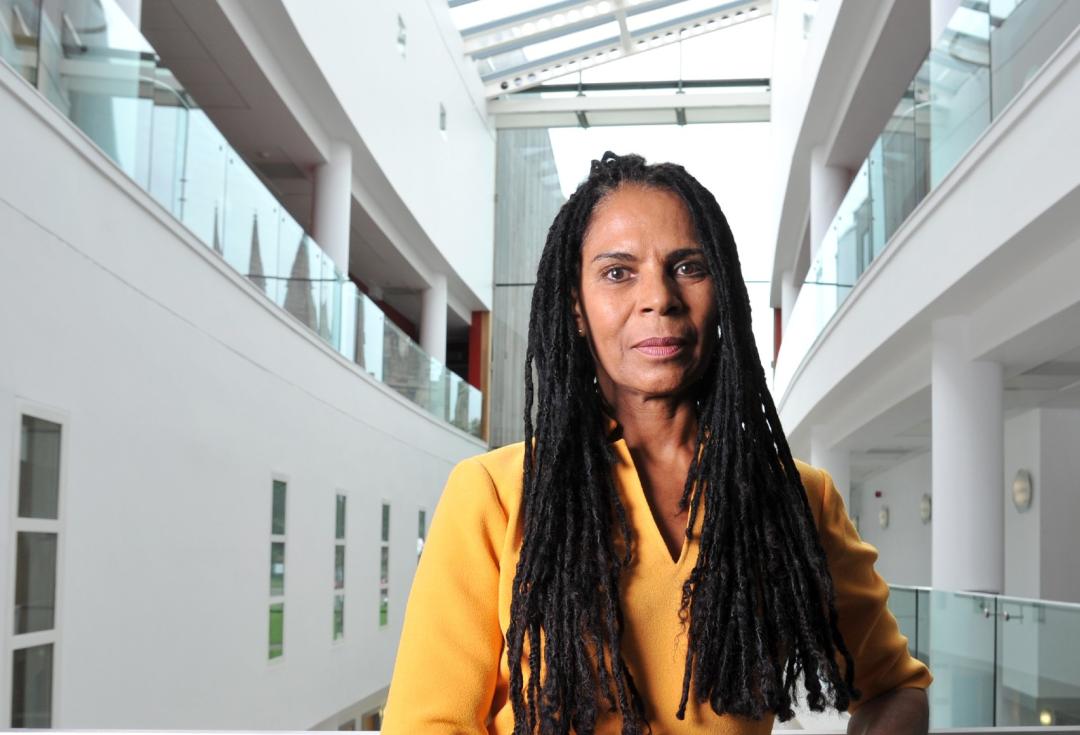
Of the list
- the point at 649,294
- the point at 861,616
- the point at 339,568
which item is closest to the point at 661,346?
the point at 649,294

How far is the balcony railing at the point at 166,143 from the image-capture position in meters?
5.74

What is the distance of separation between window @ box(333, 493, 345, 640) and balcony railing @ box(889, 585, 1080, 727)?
19.4ft

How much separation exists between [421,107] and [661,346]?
54.0ft

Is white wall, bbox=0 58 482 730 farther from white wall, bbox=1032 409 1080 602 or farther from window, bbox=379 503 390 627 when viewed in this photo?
white wall, bbox=1032 409 1080 602

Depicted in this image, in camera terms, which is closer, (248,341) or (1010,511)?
(248,341)

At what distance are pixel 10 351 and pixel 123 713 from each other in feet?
7.40

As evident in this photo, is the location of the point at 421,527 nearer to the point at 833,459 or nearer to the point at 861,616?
the point at 833,459

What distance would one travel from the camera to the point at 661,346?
139 cm

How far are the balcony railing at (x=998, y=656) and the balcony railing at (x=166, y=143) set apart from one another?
4.82 m

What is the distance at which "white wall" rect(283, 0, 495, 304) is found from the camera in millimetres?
12828

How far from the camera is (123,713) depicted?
679 centimetres

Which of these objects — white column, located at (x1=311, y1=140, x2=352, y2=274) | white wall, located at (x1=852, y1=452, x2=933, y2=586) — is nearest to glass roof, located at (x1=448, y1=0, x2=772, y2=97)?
white column, located at (x1=311, y1=140, x2=352, y2=274)

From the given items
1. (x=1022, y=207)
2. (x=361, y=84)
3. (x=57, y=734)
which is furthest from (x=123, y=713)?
(x=361, y=84)

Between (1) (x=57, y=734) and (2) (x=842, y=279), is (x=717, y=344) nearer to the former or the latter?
(1) (x=57, y=734)
